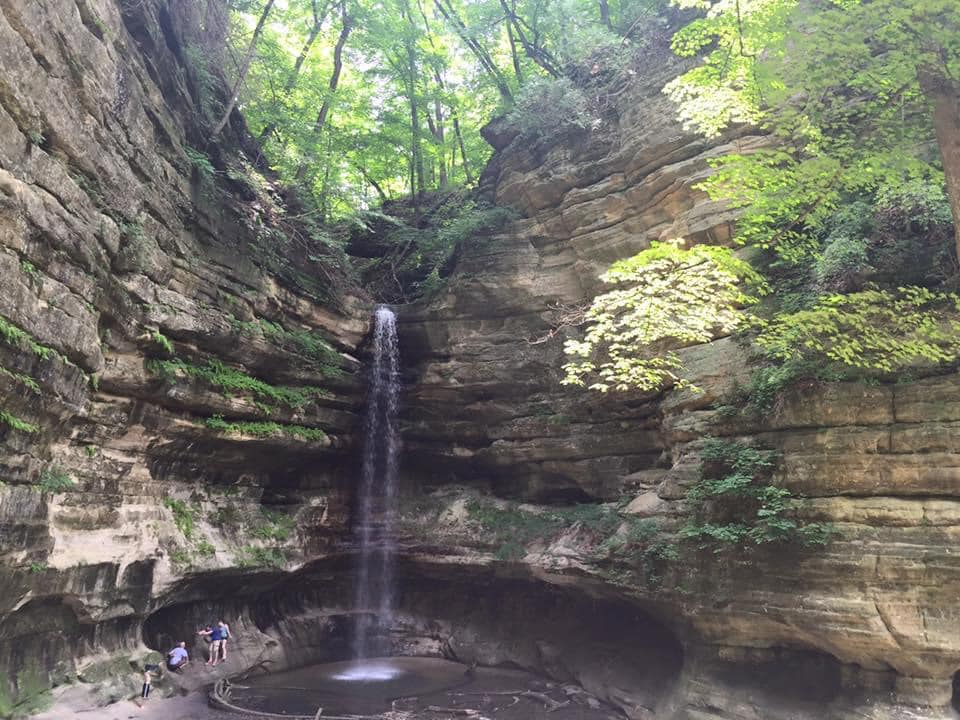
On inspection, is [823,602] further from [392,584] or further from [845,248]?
[392,584]

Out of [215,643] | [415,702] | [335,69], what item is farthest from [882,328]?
[335,69]

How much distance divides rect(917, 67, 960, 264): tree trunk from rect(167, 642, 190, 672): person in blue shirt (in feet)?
50.2

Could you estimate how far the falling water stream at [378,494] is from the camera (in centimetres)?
1834

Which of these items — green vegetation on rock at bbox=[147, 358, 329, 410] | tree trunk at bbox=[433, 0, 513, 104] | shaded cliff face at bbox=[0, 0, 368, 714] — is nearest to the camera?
shaded cliff face at bbox=[0, 0, 368, 714]

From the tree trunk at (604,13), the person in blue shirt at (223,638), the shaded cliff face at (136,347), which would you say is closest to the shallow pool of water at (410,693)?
the person in blue shirt at (223,638)

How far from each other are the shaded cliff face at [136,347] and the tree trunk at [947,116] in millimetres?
11717

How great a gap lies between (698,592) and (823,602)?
2.15m

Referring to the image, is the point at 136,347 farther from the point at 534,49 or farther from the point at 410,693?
the point at 534,49

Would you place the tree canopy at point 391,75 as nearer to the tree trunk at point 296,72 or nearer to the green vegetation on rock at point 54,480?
the tree trunk at point 296,72

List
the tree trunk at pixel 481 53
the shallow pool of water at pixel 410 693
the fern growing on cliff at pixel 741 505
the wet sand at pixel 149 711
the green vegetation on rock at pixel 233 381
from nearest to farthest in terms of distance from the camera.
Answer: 1. the fern growing on cliff at pixel 741 505
2. the wet sand at pixel 149 711
3. the shallow pool of water at pixel 410 693
4. the green vegetation on rock at pixel 233 381
5. the tree trunk at pixel 481 53

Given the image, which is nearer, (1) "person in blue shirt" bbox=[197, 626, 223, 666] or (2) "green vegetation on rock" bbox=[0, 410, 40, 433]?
(2) "green vegetation on rock" bbox=[0, 410, 40, 433]

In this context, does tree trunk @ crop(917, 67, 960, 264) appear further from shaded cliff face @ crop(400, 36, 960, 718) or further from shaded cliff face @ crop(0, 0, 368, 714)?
shaded cliff face @ crop(0, 0, 368, 714)

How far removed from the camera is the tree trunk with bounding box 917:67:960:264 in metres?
7.09

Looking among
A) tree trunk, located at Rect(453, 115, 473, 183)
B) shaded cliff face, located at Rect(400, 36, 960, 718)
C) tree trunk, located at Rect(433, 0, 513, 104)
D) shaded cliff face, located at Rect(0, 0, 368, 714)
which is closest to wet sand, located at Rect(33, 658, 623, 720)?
shaded cliff face, located at Rect(0, 0, 368, 714)
